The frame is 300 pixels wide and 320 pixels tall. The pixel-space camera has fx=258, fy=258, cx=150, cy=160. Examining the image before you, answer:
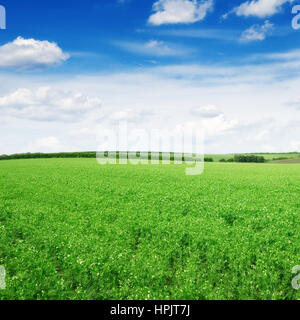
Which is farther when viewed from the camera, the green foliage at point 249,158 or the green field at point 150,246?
the green foliage at point 249,158

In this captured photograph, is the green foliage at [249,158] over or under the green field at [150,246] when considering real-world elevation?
over

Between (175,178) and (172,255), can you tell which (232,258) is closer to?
(172,255)

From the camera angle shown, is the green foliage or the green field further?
the green foliage

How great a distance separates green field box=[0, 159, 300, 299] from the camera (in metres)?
Answer: 9.24

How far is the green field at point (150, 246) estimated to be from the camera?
9242mm

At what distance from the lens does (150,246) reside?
11.9 metres

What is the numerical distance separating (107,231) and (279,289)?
8042 mm

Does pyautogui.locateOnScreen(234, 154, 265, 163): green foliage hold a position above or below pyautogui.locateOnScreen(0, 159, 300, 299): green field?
above

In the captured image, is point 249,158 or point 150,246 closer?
point 150,246

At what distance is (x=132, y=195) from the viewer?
66.1 feet

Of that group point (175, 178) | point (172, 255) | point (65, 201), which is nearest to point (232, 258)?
point (172, 255)
